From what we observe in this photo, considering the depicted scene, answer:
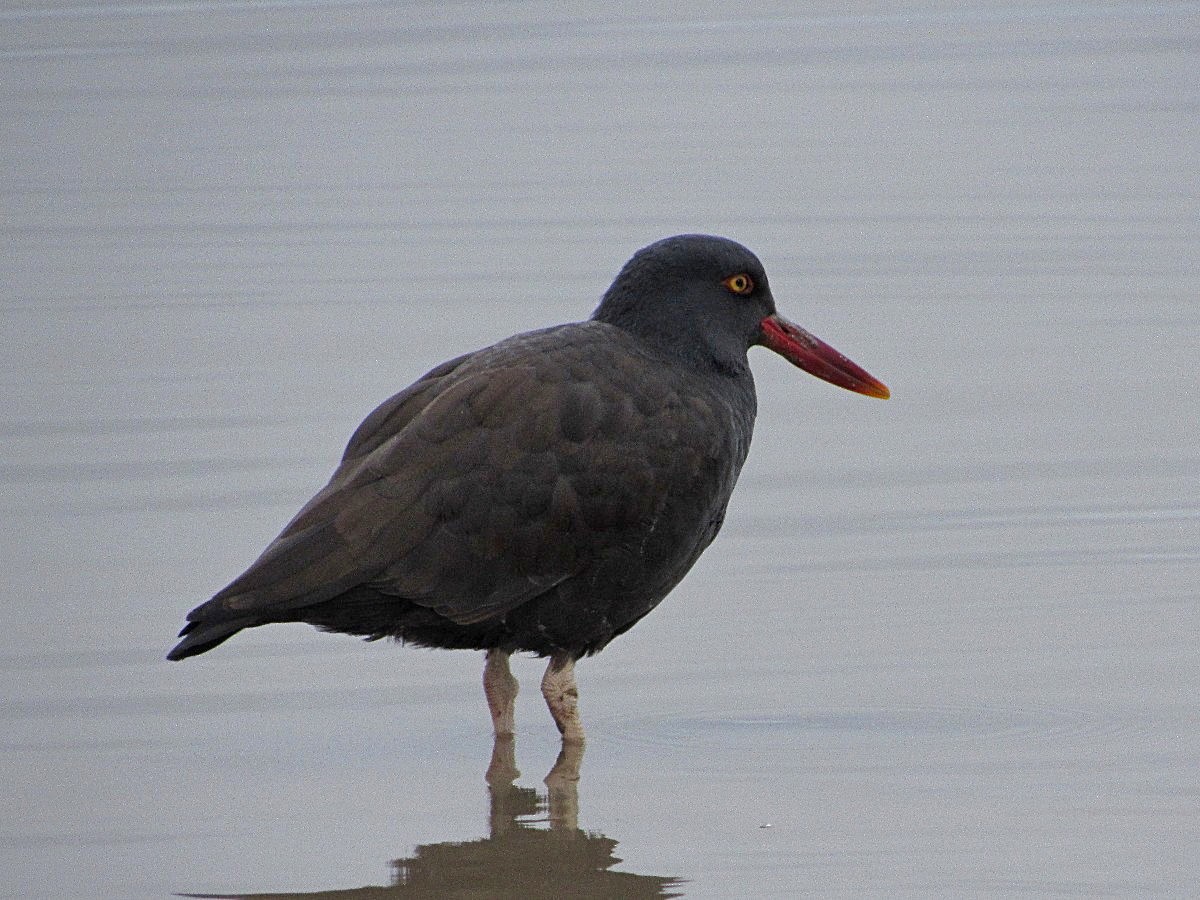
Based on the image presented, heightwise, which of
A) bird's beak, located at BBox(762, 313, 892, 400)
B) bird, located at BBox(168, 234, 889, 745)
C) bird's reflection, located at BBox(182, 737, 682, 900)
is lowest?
bird's reflection, located at BBox(182, 737, 682, 900)

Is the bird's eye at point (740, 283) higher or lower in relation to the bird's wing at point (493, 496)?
higher

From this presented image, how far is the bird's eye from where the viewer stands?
7094 millimetres

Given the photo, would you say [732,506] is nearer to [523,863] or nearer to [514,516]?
[514,516]

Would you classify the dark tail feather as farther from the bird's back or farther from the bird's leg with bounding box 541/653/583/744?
the bird's leg with bounding box 541/653/583/744

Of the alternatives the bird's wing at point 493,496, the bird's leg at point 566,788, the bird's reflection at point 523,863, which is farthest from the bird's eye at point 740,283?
the bird's reflection at point 523,863

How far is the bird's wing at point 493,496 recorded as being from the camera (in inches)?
246

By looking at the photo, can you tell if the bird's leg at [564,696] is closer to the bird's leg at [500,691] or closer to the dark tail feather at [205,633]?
the bird's leg at [500,691]

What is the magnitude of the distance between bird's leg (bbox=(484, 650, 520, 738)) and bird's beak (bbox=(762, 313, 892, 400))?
4.36ft

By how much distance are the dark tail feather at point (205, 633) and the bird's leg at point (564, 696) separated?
2.91ft

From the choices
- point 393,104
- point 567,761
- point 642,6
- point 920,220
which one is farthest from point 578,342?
point 642,6

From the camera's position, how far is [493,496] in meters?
6.32

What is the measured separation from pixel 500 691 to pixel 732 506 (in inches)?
85.9

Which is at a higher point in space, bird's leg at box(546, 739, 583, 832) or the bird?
the bird

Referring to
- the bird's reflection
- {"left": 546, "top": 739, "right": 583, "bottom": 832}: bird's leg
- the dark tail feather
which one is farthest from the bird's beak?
the dark tail feather
